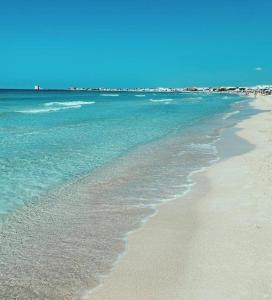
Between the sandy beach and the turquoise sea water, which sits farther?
the turquoise sea water

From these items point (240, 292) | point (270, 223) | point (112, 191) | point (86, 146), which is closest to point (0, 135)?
point (86, 146)

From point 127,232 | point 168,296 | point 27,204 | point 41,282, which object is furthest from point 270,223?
point 27,204

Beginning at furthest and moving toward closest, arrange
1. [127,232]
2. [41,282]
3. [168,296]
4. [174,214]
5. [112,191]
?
[112,191], [174,214], [127,232], [41,282], [168,296]

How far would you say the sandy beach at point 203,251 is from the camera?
5.17 metres

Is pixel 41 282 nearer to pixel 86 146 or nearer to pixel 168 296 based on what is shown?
pixel 168 296

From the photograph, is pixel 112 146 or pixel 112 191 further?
pixel 112 146

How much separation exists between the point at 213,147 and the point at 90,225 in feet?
35.6

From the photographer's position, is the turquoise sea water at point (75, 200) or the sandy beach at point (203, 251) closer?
the sandy beach at point (203, 251)

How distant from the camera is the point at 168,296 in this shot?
16.5 ft

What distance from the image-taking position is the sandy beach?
5168mm

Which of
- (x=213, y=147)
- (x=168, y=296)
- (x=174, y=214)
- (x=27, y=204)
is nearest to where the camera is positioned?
(x=168, y=296)

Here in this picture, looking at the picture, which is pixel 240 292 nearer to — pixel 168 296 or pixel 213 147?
pixel 168 296

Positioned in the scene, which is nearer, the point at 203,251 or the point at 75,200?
the point at 203,251

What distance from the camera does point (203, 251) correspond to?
20.9 ft
